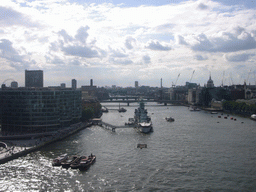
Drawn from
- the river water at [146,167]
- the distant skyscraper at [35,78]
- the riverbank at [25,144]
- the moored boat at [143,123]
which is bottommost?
the river water at [146,167]

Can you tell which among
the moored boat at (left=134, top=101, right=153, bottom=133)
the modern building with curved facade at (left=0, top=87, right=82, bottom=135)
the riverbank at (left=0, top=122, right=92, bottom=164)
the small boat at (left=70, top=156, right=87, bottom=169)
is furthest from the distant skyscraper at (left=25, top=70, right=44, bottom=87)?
the small boat at (left=70, top=156, right=87, bottom=169)

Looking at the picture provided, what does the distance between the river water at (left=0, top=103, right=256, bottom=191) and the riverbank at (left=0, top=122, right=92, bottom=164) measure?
790mm

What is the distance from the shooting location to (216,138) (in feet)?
130

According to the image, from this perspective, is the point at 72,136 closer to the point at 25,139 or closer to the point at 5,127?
the point at 25,139

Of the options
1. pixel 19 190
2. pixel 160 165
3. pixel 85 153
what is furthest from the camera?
pixel 85 153

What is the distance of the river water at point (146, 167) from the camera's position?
21672 millimetres

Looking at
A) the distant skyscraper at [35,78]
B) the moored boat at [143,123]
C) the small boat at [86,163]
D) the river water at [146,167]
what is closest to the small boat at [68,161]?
the river water at [146,167]

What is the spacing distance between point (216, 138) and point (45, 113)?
2539 cm

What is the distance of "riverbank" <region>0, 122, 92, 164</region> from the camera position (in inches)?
1141

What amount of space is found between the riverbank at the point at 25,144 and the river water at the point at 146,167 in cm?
79

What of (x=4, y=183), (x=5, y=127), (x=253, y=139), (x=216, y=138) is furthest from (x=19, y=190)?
(x=253, y=139)

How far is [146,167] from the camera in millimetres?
25844

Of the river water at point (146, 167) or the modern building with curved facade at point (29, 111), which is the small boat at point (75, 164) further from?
the modern building with curved facade at point (29, 111)

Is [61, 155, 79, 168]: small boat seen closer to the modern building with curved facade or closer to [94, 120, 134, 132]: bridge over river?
the modern building with curved facade
